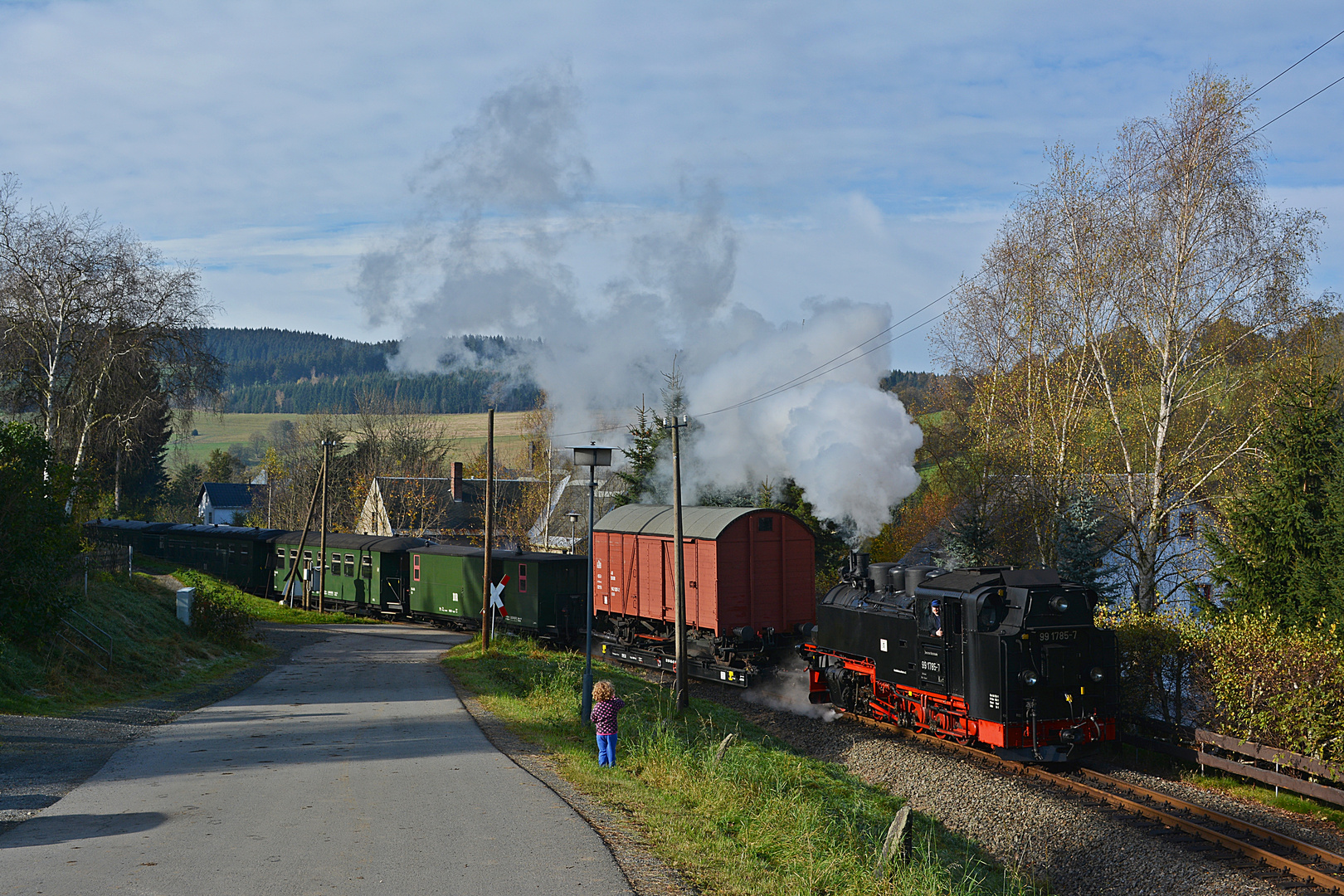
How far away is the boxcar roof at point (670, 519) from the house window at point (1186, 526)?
9.97 meters

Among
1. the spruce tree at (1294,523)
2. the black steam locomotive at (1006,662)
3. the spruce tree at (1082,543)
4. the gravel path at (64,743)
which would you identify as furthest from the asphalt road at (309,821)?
the spruce tree at (1082,543)

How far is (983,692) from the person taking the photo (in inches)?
531

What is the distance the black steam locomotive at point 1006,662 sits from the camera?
13242 millimetres

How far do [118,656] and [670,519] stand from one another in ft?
40.3

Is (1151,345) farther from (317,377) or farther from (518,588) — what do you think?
(317,377)

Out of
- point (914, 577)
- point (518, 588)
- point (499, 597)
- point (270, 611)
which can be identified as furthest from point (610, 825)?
point (270, 611)

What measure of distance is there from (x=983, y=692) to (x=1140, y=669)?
141 inches

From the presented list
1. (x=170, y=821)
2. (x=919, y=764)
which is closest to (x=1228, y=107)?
(x=919, y=764)

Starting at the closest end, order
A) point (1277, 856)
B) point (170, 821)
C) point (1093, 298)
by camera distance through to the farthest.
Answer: point (170, 821) → point (1277, 856) → point (1093, 298)

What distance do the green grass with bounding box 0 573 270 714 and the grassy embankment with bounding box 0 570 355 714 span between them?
18mm

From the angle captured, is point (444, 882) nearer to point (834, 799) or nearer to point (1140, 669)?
point (834, 799)

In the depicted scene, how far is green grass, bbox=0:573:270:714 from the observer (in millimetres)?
15789

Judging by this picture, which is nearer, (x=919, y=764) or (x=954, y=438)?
(x=919, y=764)

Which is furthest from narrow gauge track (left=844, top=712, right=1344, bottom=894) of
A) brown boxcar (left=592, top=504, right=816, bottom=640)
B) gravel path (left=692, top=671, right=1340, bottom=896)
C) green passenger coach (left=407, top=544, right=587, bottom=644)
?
green passenger coach (left=407, top=544, right=587, bottom=644)
